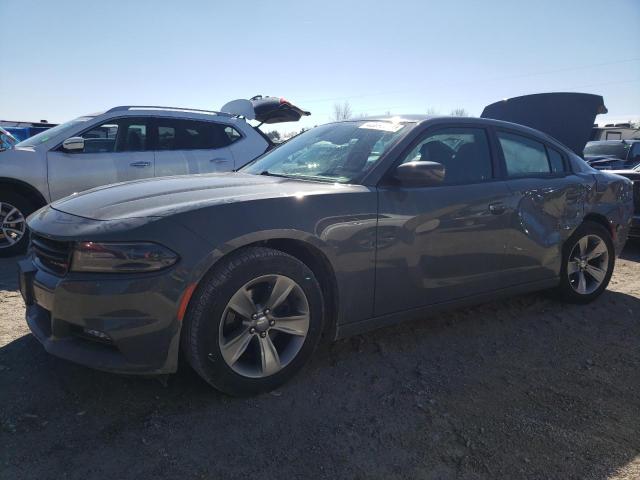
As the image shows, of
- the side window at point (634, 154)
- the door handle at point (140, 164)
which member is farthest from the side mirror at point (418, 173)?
the side window at point (634, 154)

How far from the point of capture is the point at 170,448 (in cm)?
212

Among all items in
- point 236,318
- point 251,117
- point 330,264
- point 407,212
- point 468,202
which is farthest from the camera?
point 251,117

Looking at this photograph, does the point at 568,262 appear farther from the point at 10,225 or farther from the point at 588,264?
the point at 10,225

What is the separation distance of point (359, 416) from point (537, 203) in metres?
2.25

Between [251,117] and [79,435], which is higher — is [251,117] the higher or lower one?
the higher one

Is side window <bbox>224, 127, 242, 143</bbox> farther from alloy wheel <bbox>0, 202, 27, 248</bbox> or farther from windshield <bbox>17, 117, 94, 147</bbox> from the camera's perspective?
alloy wheel <bbox>0, 202, 27, 248</bbox>

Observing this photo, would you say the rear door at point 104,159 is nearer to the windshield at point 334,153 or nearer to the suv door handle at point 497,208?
the windshield at point 334,153

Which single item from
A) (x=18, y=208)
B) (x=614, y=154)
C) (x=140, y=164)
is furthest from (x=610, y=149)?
(x=18, y=208)

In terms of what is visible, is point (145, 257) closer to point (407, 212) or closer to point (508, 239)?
point (407, 212)

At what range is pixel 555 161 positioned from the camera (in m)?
4.12

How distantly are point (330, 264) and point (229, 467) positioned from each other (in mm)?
1140

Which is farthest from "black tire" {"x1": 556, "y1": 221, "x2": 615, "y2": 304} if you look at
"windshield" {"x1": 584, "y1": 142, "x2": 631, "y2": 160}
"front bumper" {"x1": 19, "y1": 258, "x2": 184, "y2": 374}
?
"windshield" {"x1": 584, "y1": 142, "x2": 631, "y2": 160}

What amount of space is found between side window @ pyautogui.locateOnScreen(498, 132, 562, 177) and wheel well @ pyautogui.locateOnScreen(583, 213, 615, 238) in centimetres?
61

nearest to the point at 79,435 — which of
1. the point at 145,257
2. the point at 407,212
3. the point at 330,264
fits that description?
the point at 145,257
